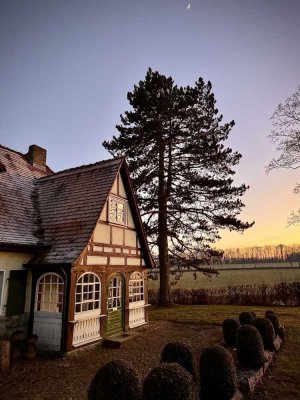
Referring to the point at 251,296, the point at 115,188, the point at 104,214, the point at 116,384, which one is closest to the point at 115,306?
the point at 104,214

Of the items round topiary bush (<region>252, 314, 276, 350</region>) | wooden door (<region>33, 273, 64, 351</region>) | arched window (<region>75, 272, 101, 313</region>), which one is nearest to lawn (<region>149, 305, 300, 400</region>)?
round topiary bush (<region>252, 314, 276, 350</region>)

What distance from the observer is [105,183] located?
12.9 meters

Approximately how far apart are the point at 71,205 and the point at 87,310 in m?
4.70

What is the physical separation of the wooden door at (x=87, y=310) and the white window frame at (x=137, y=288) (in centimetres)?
286

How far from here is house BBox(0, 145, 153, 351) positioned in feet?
33.0

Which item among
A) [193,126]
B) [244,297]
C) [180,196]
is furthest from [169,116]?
Result: [244,297]

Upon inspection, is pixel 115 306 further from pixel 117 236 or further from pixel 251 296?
pixel 251 296

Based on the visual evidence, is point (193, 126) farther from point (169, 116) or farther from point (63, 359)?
point (63, 359)

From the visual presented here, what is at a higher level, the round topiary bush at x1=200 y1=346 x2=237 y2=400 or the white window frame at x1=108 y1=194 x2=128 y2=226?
the white window frame at x1=108 y1=194 x2=128 y2=226

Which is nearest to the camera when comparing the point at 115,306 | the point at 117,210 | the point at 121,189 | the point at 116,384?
the point at 116,384

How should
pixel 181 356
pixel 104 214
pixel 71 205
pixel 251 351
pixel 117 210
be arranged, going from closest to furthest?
pixel 181 356
pixel 251 351
pixel 104 214
pixel 71 205
pixel 117 210

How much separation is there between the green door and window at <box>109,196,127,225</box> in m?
2.59

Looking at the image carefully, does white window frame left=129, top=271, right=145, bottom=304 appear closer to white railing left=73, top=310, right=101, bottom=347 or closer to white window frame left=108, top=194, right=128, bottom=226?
white window frame left=108, top=194, right=128, bottom=226

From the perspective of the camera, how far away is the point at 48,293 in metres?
10.7
